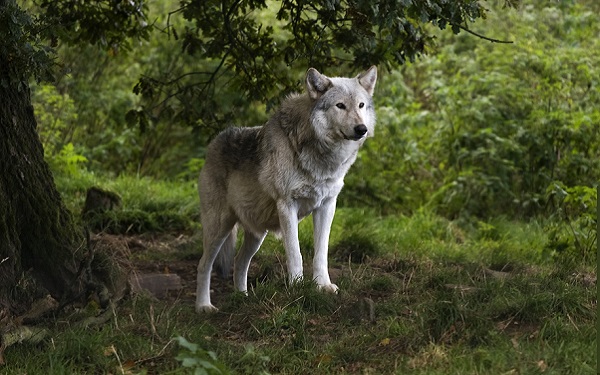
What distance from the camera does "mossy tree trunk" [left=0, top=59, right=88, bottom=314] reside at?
651cm

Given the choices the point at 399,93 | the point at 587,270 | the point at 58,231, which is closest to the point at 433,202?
the point at 399,93

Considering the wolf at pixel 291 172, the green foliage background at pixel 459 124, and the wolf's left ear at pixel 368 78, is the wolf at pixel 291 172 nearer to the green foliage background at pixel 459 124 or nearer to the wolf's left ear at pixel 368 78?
the wolf's left ear at pixel 368 78

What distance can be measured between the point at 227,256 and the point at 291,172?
1.37 metres

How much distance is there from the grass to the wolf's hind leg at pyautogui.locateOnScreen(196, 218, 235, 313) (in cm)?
22

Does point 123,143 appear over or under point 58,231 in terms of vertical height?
under

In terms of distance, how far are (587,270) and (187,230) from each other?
14.6ft

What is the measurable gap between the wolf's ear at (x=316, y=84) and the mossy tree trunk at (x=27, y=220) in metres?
2.12

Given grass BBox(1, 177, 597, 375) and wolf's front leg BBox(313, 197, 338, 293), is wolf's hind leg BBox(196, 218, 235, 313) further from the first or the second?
wolf's front leg BBox(313, 197, 338, 293)

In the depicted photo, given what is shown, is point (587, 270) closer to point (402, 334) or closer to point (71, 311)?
point (402, 334)

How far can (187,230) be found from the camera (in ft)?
32.7

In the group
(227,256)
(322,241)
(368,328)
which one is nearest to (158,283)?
(227,256)

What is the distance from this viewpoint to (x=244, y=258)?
7617mm

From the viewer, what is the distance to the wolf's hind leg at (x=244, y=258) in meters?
7.62

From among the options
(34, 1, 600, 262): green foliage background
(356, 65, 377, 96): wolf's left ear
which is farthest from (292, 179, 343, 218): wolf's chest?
(34, 1, 600, 262): green foliage background
